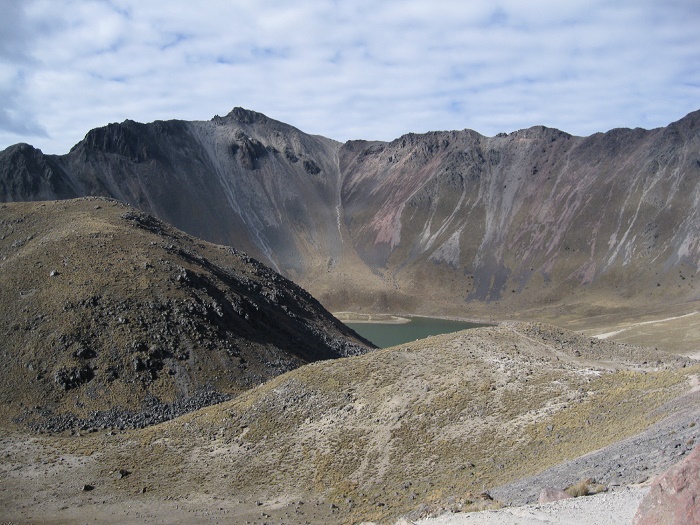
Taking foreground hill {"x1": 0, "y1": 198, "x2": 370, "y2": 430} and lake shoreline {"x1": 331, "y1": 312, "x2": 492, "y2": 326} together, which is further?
lake shoreline {"x1": 331, "y1": 312, "x2": 492, "y2": 326}

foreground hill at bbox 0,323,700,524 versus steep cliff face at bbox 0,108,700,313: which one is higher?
steep cliff face at bbox 0,108,700,313

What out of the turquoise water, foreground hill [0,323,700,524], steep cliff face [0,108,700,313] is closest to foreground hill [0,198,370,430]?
foreground hill [0,323,700,524]

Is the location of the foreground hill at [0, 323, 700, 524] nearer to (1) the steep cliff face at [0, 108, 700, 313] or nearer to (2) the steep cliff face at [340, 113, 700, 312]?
(1) the steep cliff face at [0, 108, 700, 313]

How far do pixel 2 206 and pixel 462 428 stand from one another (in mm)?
65432

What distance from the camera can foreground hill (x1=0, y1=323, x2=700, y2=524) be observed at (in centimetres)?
2789

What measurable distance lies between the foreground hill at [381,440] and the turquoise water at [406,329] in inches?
2867

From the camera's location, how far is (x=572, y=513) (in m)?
17.2

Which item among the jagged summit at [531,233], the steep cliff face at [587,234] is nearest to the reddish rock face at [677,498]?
the jagged summit at [531,233]

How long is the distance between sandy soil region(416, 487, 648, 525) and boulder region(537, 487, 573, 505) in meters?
0.74

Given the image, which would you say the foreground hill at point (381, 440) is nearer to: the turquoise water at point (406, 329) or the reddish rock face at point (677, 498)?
the reddish rock face at point (677, 498)

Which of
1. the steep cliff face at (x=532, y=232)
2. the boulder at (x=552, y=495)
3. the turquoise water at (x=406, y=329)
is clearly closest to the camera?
the boulder at (x=552, y=495)

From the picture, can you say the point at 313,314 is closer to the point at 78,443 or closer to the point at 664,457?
the point at 78,443

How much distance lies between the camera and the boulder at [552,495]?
1905 cm

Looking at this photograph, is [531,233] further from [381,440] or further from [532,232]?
[381,440]
